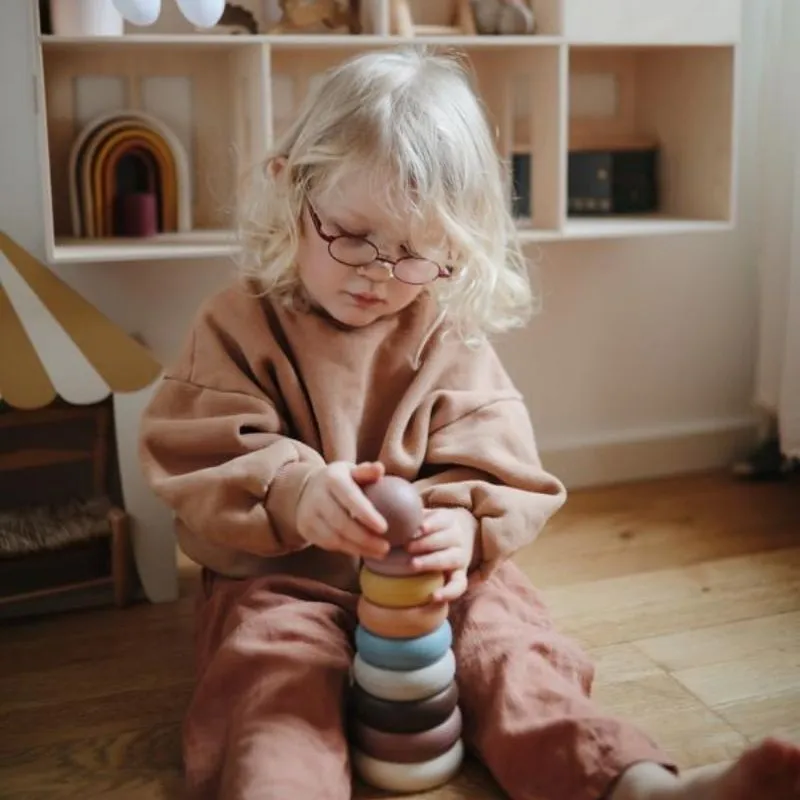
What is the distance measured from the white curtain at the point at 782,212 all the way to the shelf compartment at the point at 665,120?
110 millimetres

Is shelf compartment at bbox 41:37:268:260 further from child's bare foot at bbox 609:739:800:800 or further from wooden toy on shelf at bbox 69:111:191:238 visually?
child's bare foot at bbox 609:739:800:800

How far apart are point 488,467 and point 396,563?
0.74ft

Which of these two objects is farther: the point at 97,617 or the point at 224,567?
the point at 97,617

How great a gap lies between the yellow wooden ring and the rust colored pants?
0.09 m

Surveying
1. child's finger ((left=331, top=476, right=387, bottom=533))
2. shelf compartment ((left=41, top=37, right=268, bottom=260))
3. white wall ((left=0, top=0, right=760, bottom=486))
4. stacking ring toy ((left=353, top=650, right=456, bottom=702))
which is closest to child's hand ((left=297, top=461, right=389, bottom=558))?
child's finger ((left=331, top=476, right=387, bottom=533))

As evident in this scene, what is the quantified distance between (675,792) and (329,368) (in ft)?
1.78

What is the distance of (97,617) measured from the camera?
1.49 meters

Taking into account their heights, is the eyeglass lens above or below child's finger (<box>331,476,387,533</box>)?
above

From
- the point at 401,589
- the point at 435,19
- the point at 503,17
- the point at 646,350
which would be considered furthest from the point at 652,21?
the point at 401,589

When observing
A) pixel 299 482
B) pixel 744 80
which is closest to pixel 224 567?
pixel 299 482

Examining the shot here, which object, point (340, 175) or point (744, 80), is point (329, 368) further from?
point (744, 80)

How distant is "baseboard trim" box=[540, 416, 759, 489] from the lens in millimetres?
1965

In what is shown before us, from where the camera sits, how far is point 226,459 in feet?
3.97

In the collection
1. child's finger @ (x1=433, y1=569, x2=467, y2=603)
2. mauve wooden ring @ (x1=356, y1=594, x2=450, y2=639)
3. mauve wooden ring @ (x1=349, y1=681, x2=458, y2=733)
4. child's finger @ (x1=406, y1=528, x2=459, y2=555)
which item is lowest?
mauve wooden ring @ (x1=349, y1=681, x2=458, y2=733)
